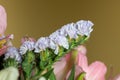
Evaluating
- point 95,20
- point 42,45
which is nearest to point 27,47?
point 42,45

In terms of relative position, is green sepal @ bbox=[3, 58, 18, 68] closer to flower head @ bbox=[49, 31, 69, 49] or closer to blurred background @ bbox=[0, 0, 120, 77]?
flower head @ bbox=[49, 31, 69, 49]

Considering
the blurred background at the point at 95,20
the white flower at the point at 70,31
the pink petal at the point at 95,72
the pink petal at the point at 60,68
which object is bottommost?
the pink petal at the point at 95,72

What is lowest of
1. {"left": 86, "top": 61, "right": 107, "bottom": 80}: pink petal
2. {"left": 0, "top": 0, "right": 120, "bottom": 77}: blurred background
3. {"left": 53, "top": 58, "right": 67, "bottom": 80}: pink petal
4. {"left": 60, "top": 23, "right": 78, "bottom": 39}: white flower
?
{"left": 86, "top": 61, "right": 107, "bottom": 80}: pink petal

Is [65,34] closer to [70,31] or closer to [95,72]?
[70,31]

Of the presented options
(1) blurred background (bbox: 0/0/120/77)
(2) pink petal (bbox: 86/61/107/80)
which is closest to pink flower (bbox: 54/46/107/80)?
(2) pink petal (bbox: 86/61/107/80)

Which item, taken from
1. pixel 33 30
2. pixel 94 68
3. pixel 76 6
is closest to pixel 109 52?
pixel 76 6

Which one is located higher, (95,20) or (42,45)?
(95,20)

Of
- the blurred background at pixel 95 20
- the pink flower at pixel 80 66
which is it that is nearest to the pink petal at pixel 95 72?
the pink flower at pixel 80 66

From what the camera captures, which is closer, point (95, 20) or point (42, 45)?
point (42, 45)

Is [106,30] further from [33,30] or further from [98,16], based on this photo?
[33,30]

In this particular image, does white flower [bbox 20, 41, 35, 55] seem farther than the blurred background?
No

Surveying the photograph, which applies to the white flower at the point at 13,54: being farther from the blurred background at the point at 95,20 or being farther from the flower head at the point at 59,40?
the blurred background at the point at 95,20
